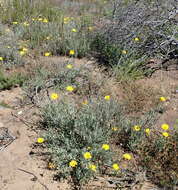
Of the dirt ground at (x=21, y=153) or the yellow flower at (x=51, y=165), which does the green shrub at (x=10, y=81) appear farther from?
the yellow flower at (x=51, y=165)

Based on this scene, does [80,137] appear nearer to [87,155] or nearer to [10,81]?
[87,155]

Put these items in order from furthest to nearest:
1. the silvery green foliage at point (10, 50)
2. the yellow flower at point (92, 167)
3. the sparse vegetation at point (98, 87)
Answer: the silvery green foliage at point (10, 50)
the sparse vegetation at point (98, 87)
the yellow flower at point (92, 167)

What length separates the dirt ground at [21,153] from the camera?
8.32 feet

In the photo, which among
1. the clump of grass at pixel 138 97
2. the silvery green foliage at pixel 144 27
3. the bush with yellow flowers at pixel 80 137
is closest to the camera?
the bush with yellow flowers at pixel 80 137

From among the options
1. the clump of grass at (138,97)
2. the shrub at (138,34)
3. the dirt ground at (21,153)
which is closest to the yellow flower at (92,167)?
the dirt ground at (21,153)

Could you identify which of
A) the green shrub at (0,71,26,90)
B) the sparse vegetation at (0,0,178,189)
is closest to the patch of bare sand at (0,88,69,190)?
the sparse vegetation at (0,0,178,189)

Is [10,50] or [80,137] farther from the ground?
[10,50]

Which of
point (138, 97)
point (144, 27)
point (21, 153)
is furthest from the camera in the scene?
point (144, 27)

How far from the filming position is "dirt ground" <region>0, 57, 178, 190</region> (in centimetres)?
254

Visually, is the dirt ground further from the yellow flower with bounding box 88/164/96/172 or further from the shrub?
the shrub

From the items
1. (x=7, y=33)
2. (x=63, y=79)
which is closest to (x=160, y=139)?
(x=63, y=79)

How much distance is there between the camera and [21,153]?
2859mm

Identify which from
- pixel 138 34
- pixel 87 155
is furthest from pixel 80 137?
pixel 138 34

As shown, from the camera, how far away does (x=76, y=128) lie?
283 centimetres
